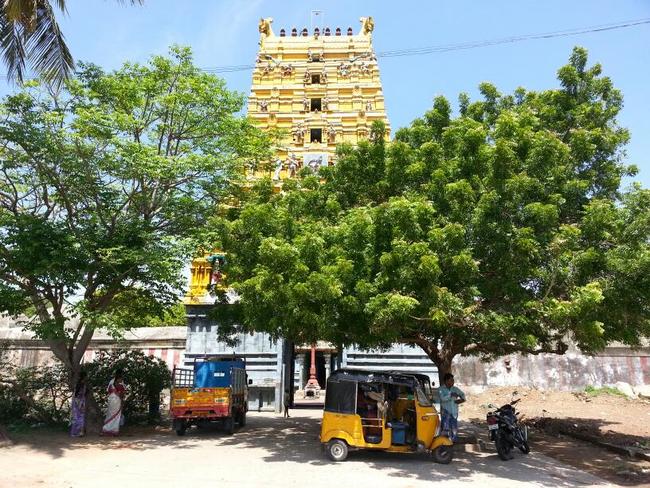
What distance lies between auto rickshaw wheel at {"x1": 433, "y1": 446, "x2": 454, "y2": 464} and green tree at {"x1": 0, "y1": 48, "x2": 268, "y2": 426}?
23.2 ft

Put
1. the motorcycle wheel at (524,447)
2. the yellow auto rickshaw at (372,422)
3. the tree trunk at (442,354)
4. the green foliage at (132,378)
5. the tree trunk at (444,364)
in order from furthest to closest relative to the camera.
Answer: the green foliage at (132,378), the tree trunk at (444,364), the tree trunk at (442,354), the motorcycle wheel at (524,447), the yellow auto rickshaw at (372,422)

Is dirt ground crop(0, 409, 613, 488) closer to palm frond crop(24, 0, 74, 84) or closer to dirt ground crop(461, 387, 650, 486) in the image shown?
dirt ground crop(461, 387, 650, 486)

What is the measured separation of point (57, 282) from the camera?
12305 millimetres

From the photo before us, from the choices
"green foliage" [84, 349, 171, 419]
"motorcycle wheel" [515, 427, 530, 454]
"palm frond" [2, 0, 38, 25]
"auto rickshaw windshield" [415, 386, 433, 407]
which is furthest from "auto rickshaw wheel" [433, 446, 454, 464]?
"palm frond" [2, 0, 38, 25]

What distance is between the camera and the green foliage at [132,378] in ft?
49.1

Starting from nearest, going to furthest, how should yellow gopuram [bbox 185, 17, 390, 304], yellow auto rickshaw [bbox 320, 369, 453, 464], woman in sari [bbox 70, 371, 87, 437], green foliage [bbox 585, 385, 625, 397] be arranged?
yellow auto rickshaw [bbox 320, 369, 453, 464] → woman in sari [bbox 70, 371, 87, 437] → green foliage [bbox 585, 385, 625, 397] → yellow gopuram [bbox 185, 17, 390, 304]

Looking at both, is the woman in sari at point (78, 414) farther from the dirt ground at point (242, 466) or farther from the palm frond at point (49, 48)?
the palm frond at point (49, 48)

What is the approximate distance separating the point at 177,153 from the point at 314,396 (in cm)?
1451

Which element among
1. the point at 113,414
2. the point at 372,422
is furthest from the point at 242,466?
the point at 113,414

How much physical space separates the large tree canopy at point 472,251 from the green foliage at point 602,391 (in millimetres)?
10924

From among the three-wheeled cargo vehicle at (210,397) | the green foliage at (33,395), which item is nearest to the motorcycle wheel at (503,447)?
Result: the three-wheeled cargo vehicle at (210,397)

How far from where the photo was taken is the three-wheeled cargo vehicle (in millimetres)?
13438

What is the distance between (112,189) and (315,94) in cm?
1781

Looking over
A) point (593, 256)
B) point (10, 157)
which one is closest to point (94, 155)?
point (10, 157)
